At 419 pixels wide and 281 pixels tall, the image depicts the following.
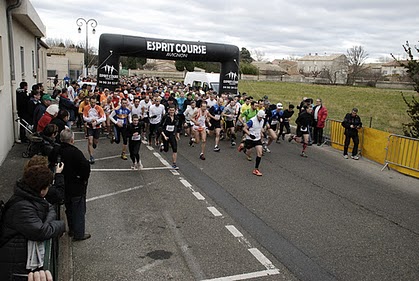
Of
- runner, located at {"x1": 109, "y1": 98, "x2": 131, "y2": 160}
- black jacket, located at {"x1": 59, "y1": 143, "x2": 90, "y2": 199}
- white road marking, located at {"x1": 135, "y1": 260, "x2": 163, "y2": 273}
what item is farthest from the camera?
runner, located at {"x1": 109, "y1": 98, "x2": 131, "y2": 160}

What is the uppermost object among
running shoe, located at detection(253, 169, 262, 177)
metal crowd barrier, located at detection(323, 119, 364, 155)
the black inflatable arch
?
the black inflatable arch

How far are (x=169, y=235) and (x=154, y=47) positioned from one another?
15127mm

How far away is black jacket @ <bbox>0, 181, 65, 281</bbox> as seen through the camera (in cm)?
345

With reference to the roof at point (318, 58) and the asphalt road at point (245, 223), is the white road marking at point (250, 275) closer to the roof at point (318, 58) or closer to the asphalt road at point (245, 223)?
the asphalt road at point (245, 223)

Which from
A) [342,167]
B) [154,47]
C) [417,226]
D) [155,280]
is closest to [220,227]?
[155,280]

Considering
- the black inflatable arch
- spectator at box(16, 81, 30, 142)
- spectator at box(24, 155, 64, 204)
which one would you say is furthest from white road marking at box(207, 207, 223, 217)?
the black inflatable arch

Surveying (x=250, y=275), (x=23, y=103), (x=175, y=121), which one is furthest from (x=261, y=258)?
(x=23, y=103)

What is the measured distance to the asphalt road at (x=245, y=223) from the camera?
5480 mm

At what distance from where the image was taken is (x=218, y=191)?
29.5 ft

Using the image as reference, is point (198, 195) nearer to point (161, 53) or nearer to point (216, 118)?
point (216, 118)

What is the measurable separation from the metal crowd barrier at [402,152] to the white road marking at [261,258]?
7444 millimetres

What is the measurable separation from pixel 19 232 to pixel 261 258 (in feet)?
11.2

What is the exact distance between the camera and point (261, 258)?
18.9ft

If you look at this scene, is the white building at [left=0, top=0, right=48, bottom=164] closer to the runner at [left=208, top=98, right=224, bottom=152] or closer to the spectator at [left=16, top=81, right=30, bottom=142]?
the spectator at [left=16, top=81, right=30, bottom=142]
